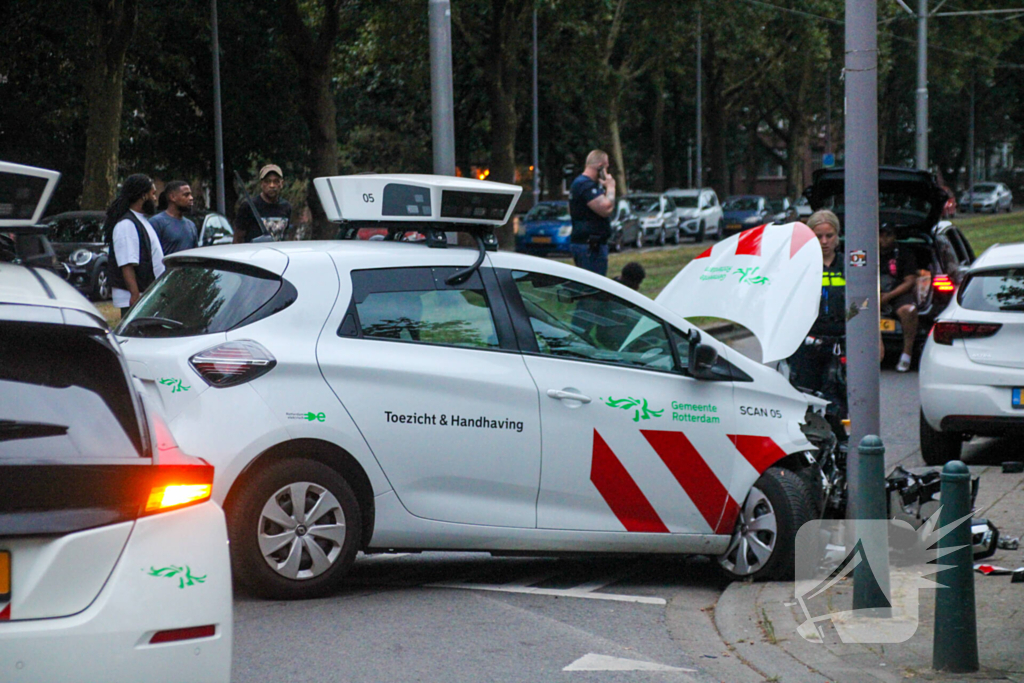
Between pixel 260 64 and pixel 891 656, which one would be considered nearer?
pixel 891 656

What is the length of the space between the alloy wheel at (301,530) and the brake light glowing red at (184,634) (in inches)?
88.4

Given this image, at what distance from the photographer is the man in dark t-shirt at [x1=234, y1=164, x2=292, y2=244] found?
10703 mm

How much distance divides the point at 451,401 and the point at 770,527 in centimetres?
182

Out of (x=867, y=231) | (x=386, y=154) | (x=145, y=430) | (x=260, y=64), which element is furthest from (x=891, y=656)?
(x=386, y=154)

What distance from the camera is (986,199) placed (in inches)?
2739

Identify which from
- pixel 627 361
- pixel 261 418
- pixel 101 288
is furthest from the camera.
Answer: pixel 101 288

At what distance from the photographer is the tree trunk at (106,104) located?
2383 cm

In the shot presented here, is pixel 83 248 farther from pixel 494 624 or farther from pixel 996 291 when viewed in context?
pixel 494 624

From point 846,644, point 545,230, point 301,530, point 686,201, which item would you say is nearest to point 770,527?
point 846,644

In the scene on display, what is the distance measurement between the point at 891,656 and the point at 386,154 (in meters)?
44.3

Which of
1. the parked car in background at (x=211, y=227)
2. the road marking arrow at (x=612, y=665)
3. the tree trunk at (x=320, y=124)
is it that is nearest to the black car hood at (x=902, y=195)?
the road marking arrow at (x=612, y=665)

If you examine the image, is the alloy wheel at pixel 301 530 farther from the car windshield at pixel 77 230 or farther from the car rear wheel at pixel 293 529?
the car windshield at pixel 77 230

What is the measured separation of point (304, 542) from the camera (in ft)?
18.9

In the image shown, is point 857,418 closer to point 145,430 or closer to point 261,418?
point 261,418
